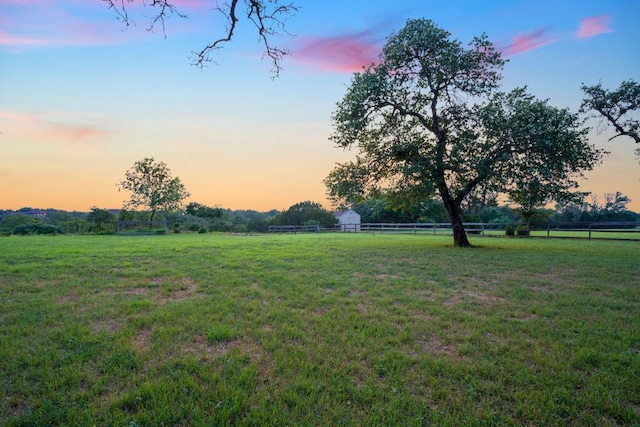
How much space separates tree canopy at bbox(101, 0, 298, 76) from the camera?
3674mm

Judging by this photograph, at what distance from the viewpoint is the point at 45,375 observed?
2.82 m

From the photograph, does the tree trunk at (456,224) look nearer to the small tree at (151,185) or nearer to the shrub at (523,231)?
the shrub at (523,231)

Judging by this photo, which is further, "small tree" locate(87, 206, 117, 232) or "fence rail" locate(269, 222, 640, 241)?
"small tree" locate(87, 206, 117, 232)

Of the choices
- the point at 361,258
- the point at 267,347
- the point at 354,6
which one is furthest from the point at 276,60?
the point at 361,258

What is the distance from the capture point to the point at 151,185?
132ft

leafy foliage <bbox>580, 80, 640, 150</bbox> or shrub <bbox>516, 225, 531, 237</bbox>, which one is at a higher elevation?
leafy foliage <bbox>580, 80, 640, 150</bbox>

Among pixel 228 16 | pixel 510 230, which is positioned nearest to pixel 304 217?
pixel 510 230

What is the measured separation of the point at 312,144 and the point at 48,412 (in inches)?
808

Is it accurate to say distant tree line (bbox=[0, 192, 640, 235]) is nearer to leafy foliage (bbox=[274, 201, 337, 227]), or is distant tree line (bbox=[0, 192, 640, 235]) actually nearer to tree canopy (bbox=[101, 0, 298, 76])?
leafy foliage (bbox=[274, 201, 337, 227])

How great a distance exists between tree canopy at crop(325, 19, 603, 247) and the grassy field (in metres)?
7.96

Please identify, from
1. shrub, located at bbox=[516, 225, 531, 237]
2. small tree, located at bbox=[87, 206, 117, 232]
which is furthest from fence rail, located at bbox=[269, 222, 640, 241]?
small tree, located at bbox=[87, 206, 117, 232]

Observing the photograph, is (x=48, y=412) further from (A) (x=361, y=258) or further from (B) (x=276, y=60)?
(A) (x=361, y=258)

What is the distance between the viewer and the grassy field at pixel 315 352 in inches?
93.7

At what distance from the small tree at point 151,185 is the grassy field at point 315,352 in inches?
1449
